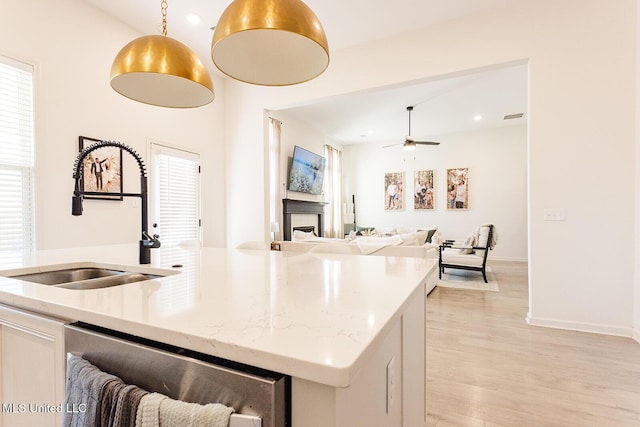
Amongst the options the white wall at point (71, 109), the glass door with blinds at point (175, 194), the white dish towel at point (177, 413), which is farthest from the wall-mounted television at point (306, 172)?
the white dish towel at point (177, 413)

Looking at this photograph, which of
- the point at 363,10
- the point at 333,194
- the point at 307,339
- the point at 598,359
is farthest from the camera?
the point at 333,194

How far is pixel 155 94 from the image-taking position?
185 centimetres

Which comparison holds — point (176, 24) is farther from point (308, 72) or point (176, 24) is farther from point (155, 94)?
point (308, 72)

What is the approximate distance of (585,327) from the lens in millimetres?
2801

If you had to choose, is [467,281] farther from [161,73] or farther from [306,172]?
[161,73]

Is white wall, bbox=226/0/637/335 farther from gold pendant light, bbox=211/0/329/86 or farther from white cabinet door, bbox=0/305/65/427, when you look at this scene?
white cabinet door, bbox=0/305/65/427

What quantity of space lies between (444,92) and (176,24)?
3.97m

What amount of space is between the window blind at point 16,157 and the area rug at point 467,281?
4958 millimetres

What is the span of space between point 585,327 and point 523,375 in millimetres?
1282

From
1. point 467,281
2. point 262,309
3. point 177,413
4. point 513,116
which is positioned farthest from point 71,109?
point 513,116

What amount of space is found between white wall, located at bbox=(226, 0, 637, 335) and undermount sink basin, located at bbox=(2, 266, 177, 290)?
11.0 ft

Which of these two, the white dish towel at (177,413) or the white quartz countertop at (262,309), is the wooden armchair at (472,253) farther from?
the white dish towel at (177,413)

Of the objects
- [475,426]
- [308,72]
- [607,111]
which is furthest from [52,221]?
[607,111]

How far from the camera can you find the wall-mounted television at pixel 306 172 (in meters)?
5.70
